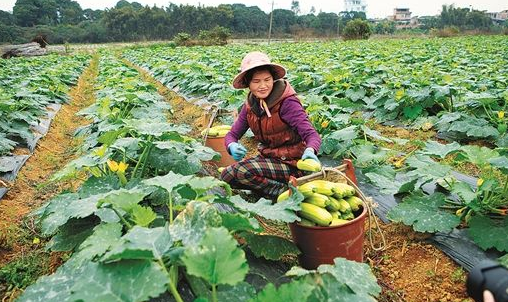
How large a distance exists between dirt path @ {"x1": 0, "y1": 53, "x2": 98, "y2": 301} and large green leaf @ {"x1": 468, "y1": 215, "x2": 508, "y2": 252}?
113 inches

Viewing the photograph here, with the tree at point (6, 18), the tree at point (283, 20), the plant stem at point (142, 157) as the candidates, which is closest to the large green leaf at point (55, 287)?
the plant stem at point (142, 157)

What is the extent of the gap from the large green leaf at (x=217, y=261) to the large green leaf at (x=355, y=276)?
463 mm

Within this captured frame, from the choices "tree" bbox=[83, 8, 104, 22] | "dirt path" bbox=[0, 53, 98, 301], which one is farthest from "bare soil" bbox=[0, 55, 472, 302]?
"tree" bbox=[83, 8, 104, 22]

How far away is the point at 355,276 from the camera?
1.65m

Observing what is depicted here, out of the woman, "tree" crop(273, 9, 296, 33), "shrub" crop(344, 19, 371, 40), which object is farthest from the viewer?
"tree" crop(273, 9, 296, 33)

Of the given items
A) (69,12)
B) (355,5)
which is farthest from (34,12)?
(355,5)

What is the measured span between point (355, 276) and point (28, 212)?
128 inches

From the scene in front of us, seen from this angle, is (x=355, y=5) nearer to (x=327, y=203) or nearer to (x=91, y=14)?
(x=91, y=14)

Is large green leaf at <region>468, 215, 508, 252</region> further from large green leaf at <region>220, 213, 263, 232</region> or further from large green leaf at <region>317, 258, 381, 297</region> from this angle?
large green leaf at <region>220, 213, 263, 232</region>

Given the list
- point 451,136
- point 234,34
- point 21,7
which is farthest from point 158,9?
point 451,136

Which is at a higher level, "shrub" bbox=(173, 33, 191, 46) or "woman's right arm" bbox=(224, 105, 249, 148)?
"shrub" bbox=(173, 33, 191, 46)

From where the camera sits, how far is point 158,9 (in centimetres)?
6300

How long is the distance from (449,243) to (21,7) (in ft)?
259

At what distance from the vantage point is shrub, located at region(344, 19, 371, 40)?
124 ft
